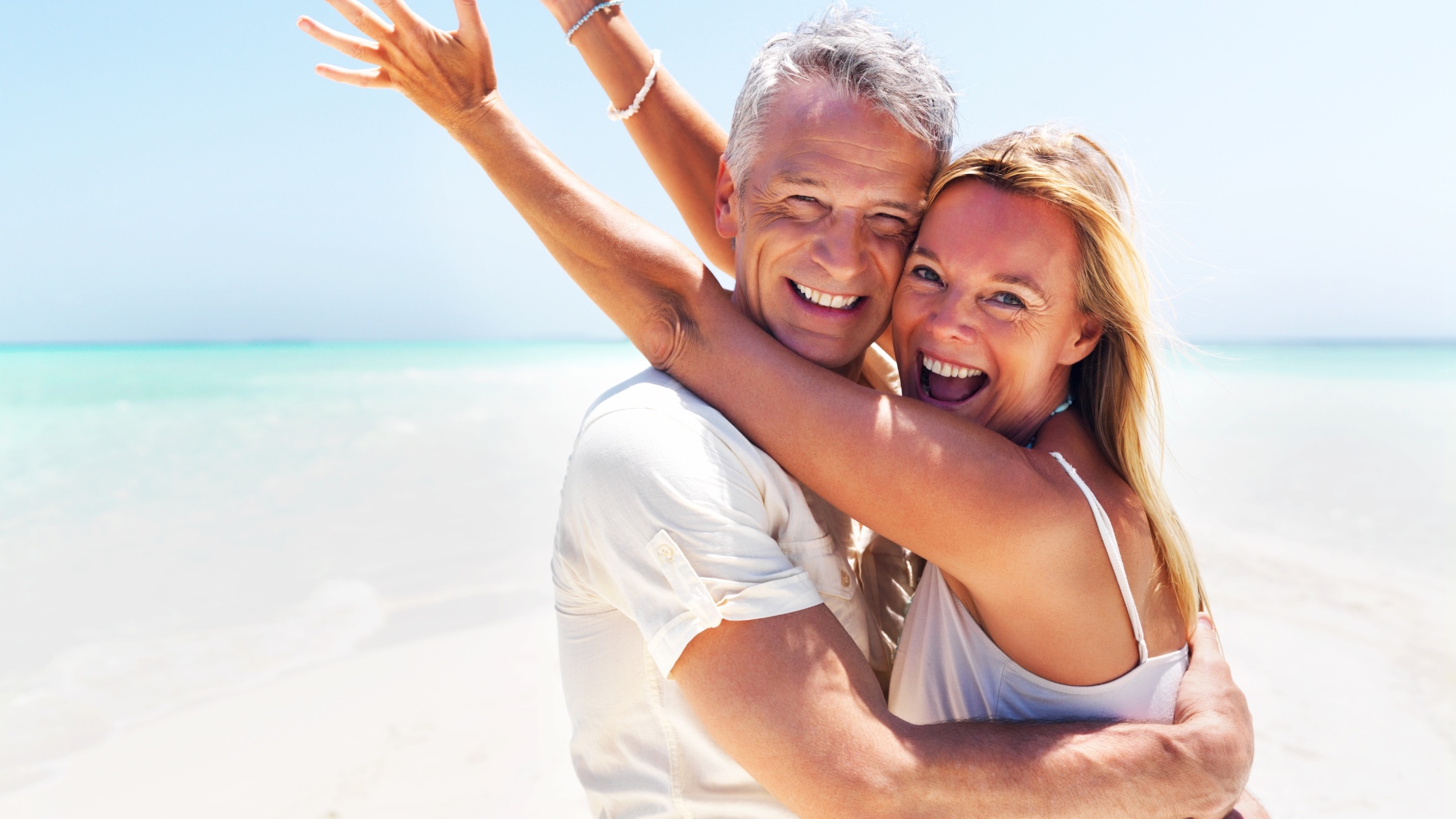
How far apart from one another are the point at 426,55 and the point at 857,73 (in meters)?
1.10

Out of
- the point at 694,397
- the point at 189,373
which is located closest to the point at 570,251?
the point at 694,397

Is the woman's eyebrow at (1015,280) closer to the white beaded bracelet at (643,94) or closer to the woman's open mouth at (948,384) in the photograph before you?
the woman's open mouth at (948,384)

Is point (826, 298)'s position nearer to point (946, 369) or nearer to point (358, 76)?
point (946, 369)

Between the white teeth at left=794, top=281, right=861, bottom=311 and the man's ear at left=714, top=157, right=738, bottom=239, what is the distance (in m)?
0.36

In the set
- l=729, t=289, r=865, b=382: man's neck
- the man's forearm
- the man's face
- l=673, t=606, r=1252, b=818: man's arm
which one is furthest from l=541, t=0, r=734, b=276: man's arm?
the man's forearm

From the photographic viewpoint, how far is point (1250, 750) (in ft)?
6.85

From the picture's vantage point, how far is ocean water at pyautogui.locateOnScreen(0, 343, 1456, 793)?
6180 mm

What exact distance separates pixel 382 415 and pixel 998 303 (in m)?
18.5

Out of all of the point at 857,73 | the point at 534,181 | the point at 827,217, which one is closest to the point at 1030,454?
the point at 827,217

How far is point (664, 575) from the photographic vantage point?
5.47 feet

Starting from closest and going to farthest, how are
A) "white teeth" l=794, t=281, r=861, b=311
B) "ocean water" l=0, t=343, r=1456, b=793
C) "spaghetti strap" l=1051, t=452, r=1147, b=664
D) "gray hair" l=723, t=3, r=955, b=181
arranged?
"spaghetti strap" l=1051, t=452, r=1147, b=664 < "gray hair" l=723, t=3, r=955, b=181 < "white teeth" l=794, t=281, r=861, b=311 < "ocean water" l=0, t=343, r=1456, b=793

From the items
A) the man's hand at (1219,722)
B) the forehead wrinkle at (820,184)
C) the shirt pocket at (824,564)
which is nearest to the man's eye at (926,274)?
the forehead wrinkle at (820,184)

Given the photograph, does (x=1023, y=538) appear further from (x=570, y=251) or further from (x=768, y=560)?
(x=570, y=251)

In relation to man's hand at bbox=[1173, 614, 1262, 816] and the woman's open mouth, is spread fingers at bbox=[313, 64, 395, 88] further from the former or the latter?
man's hand at bbox=[1173, 614, 1262, 816]
